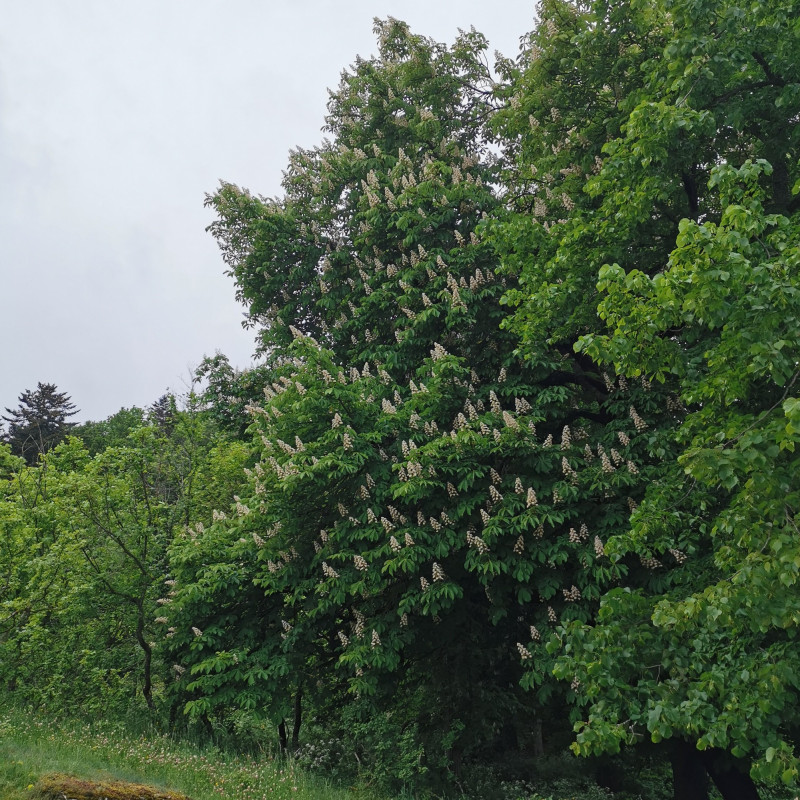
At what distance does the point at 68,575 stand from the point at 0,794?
8.63 metres

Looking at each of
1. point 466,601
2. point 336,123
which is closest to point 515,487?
point 466,601

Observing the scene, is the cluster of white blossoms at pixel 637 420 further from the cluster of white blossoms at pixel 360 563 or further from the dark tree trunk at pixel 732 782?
the dark tree trunk at pixel 732 782

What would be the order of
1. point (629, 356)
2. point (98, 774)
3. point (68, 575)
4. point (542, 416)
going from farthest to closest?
point (68, 575), point (542, 416), point (629, 356), point (98, 774)

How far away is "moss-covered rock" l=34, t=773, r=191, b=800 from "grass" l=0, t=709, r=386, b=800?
0.41 ft

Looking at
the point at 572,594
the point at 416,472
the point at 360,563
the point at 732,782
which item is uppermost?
the point at 416,472

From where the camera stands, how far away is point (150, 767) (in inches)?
324

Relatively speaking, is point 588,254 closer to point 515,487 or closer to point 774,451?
point 515,487

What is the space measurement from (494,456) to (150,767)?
612 centimetres

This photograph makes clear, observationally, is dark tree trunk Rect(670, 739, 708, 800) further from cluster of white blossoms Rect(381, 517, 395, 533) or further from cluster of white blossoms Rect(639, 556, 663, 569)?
cluster of white blossoms Rect(381, 517, 395, 533)

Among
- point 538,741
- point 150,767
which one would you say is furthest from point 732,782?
point 538,741

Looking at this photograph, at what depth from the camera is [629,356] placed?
770 cm

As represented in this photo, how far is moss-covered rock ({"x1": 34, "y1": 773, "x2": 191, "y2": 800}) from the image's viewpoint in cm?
590

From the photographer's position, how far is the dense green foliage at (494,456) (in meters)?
6.86

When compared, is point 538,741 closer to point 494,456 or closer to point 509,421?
point 494,456
